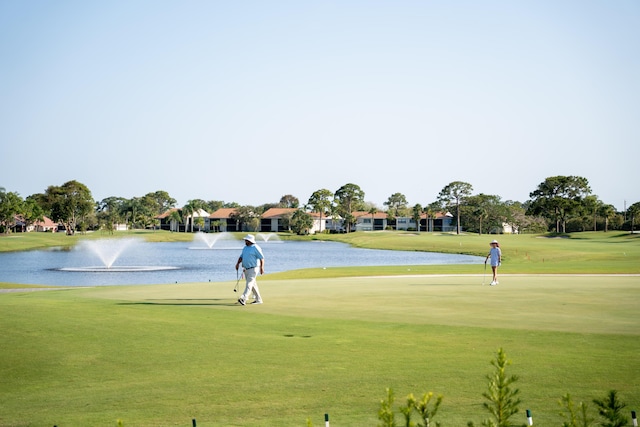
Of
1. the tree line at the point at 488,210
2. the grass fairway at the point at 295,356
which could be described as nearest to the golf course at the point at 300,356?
the grass fairway at the point at 295,356

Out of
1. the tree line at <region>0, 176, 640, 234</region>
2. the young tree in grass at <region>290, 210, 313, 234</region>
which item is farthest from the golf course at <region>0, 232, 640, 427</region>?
the young tree in grass at <region>290, 210, 313, 234</region>

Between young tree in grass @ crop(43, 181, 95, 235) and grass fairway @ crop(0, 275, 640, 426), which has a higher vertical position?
young tree in grass @ crop(43, 181, 95, 235)

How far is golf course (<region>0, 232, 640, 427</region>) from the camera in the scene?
10.7m

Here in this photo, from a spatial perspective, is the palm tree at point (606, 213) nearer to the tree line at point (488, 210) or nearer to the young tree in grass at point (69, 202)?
the tree line at point (488, 210)

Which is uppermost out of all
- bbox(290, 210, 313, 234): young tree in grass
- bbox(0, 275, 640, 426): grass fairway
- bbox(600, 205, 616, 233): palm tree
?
bbox(600, 205, 616, 233): palm tree

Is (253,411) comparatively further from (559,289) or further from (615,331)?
(559,289)

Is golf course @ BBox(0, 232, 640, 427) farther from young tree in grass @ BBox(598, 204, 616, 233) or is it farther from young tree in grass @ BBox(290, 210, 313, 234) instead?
young tree in grass @ BBox(290, 210, 313, 234)

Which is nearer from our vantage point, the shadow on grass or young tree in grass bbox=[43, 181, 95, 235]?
the shadow on grass

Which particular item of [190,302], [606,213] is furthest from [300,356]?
[606,213]

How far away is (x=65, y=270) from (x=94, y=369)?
55.8 m

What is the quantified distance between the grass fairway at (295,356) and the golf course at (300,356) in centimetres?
4

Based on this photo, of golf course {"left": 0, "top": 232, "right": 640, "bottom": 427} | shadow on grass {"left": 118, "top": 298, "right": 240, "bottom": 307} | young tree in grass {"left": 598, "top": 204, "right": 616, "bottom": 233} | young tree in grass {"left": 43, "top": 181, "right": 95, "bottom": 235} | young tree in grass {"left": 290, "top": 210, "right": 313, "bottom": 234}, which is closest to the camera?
golf course {"left": 0, "top": 232, "right": 640, "bottom": 427}

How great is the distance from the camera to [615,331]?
55.6 feet

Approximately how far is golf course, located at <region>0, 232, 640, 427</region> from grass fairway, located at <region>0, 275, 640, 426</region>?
0.04 meters
